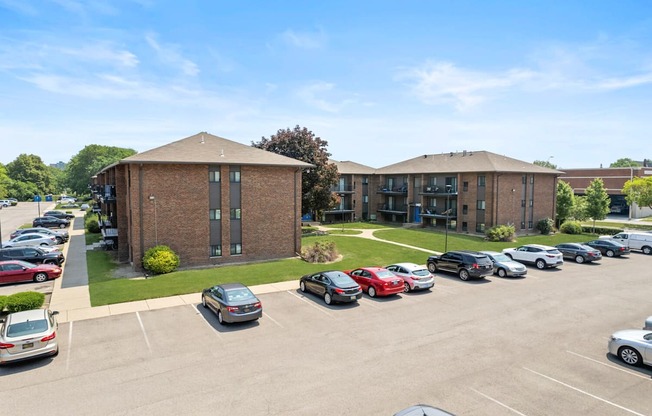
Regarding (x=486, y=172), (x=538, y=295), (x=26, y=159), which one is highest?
(x=26, y=159)

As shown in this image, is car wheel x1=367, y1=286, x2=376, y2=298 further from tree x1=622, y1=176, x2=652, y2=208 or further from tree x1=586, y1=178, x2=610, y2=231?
tree x1=622, y1=176, x2=652, y2=208

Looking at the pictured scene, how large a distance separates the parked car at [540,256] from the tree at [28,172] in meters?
132

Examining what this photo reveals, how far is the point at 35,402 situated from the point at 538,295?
22387mm

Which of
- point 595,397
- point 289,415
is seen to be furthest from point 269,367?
point 595,397

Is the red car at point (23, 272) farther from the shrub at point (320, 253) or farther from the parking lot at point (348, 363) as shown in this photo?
the shrub at point (320, 253)

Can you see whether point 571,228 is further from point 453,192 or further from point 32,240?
point 32,240

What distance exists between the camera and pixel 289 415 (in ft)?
33.2

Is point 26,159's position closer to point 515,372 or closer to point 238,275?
point 238,275

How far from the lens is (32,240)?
35.2 meters

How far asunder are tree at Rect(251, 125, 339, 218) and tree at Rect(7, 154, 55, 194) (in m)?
107

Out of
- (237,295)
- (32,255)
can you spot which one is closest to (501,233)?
(237,295)

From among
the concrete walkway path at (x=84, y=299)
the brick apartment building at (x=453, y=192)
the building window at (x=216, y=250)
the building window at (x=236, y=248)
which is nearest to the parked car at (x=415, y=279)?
the concrete walkway path at (x=84, y=299)

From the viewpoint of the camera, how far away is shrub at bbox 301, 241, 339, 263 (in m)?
30.2

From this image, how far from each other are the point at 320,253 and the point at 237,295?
45.4ft
